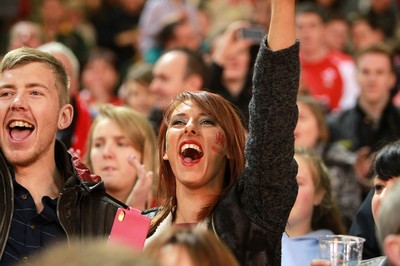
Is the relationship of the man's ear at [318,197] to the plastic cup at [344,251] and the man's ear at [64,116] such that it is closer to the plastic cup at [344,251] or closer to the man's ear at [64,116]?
the man's ear at [64,116]

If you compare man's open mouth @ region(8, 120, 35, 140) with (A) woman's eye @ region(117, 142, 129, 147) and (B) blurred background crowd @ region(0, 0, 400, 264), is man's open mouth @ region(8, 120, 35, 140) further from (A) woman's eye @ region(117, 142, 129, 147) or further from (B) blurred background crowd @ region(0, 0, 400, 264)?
(B) blurred background crowd @ region(0, 0, 400, 264)

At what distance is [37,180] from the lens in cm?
367

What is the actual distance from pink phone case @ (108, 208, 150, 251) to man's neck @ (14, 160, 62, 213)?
0.43 m

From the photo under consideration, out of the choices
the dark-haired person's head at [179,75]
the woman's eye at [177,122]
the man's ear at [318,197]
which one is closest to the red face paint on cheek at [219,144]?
the woman's eye at [177,122]

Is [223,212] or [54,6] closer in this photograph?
[223,212]

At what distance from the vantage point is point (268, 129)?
319 cm


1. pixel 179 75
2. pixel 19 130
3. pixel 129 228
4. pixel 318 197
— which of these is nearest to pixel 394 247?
pixel 129 228

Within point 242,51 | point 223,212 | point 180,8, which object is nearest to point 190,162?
point 223,212

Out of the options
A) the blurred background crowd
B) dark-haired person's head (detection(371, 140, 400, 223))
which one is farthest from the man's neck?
the blurred background crowd

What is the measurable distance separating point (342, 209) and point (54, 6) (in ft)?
17.6

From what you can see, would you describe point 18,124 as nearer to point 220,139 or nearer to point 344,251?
point 220,139

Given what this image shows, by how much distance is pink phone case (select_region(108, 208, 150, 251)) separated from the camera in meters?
3.31

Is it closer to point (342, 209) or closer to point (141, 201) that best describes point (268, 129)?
point (141, 201)

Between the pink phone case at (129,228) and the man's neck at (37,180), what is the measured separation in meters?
Result: 0.43
